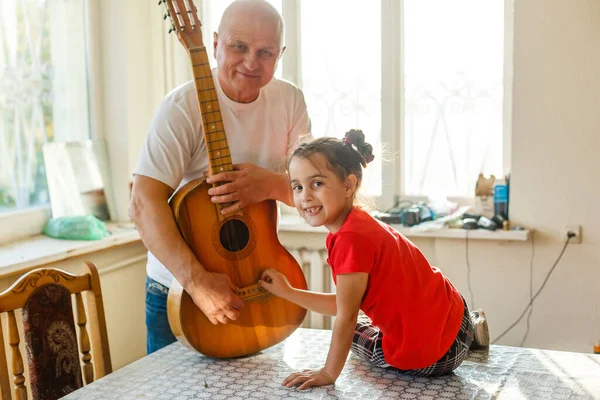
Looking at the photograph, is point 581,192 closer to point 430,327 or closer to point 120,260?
point 430,327

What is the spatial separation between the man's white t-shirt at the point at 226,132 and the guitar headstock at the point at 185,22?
4.7 inches

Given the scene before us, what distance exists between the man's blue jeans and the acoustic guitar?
0.22 m

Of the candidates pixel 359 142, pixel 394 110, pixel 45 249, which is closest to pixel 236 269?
pixel 359 142

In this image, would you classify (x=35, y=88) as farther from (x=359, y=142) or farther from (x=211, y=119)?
(x=359, y=142)

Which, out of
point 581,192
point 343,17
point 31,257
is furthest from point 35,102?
point 581,192

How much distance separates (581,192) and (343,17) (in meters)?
1.32

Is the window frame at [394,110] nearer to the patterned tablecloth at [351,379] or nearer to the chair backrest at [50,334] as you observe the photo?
the patterned tablecloth at [351,379]

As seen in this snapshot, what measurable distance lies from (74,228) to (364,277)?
1637 mm

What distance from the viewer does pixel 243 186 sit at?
1.76 metres

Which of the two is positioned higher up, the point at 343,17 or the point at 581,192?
the point at 343,17

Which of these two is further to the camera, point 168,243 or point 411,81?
point 411,81

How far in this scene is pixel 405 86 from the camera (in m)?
3.22

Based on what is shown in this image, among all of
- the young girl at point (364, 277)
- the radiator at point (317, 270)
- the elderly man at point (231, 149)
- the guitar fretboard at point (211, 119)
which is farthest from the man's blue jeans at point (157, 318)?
the radiator at point (317, 270)

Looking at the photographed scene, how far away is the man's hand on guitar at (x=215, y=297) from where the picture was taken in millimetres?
1685
